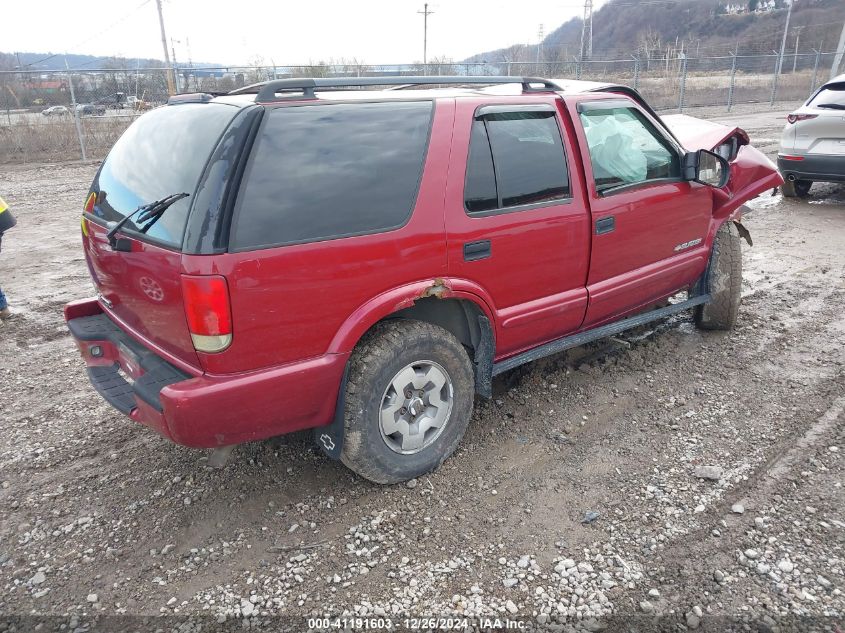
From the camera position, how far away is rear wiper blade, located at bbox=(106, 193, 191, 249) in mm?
2613

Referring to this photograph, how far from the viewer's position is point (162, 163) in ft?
9.31

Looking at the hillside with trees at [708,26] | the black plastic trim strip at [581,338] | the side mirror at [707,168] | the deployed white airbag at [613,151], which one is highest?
the hillside with trees at [708,26]

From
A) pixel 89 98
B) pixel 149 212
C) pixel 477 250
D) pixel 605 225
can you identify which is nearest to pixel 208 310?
pixel 149 212

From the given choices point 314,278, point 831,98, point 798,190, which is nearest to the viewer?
point 314,278

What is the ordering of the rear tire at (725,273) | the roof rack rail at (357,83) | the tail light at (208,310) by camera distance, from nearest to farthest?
the tail light at (208,310) → the roof rack rail at (357,83) → the rear tire at (725,273)

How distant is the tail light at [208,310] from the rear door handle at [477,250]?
116 centimetres

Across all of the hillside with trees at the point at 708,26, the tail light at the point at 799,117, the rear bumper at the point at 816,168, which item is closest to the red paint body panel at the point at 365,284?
the rear bumper at the point at 816,168

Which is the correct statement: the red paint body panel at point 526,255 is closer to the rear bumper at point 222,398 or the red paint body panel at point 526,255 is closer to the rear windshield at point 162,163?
the rear bumper at point 222,398

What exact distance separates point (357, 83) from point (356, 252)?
0.91 meters

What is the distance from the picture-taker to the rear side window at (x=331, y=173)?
8.29 feet

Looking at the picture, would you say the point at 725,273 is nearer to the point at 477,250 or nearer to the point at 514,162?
the point at 514,162

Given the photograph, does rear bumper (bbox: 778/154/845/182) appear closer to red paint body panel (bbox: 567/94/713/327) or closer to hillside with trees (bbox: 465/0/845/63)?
red paint body panel (bbox: 567/94/713/327)

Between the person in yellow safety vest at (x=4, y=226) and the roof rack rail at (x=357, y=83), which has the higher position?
the roof rack rail at (x=357, y=83)

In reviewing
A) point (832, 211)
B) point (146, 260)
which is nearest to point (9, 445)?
point (146, 260)
